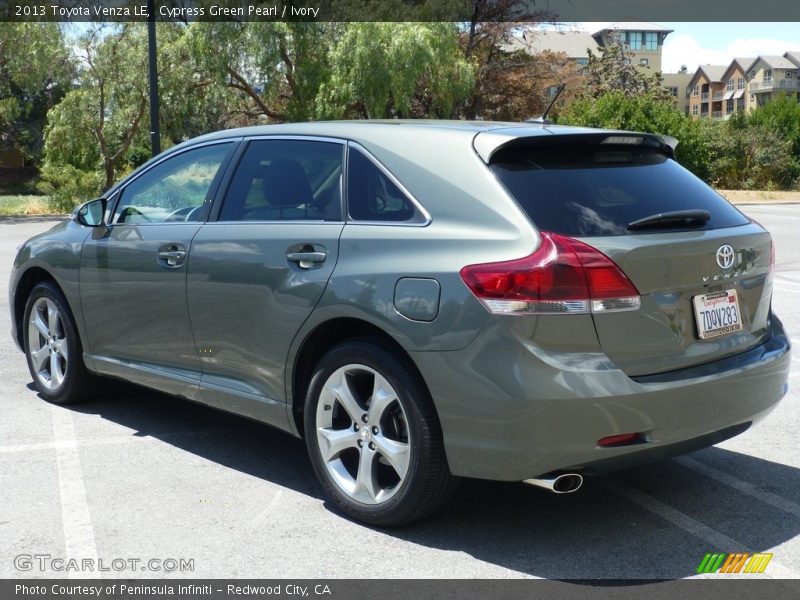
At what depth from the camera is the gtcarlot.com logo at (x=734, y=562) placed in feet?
12.4

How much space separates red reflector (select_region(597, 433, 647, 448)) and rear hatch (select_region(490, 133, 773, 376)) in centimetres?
23

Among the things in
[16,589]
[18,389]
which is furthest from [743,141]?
[16,589]

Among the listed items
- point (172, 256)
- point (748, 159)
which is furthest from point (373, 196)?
point (748, 159)

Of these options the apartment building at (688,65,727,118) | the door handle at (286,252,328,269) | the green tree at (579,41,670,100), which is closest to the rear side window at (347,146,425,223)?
the door handle at (286,252,328,269)

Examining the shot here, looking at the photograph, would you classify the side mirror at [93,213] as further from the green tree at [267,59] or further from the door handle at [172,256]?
the green tree at [267,59]

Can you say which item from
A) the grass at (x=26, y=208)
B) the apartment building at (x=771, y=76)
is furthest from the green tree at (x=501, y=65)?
the apartment building at (x=771, y=76)

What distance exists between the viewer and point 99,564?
12.6 ft

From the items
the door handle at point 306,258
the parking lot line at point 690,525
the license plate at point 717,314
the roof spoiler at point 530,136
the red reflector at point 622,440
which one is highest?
the roof spoiler at point 530,136

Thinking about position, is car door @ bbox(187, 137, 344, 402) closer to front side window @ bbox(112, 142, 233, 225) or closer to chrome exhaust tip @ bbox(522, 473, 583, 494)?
front side window @ bbox(112, 142, 233, 225)

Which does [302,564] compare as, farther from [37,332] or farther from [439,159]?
[37,332]

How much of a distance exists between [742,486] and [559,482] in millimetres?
1392

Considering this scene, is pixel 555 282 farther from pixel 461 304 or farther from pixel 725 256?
pixel 725 256

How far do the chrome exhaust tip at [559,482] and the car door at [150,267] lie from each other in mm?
2009

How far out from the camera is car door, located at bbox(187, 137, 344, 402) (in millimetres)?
4410
